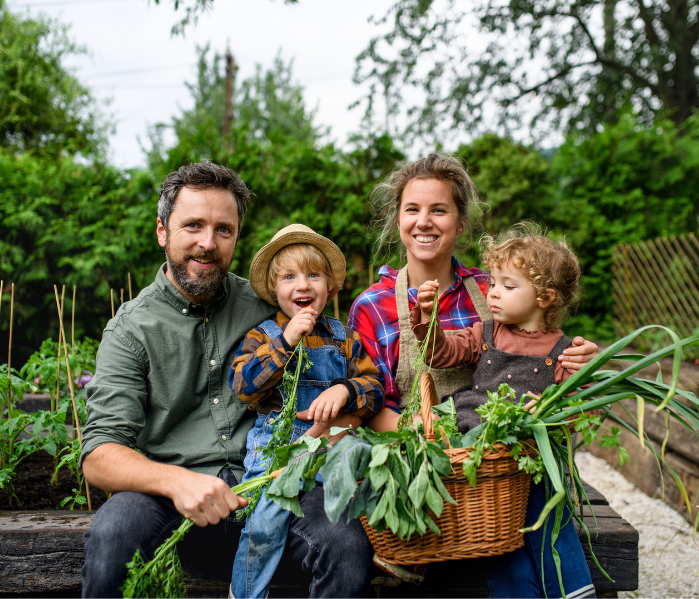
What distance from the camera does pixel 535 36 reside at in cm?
951

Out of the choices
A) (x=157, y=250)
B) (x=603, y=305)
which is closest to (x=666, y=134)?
(x=603, y=305)

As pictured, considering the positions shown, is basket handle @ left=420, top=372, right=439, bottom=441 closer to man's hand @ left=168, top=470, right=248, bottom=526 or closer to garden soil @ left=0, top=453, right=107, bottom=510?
man's hand @ left=168, top=470, right=248, bottom=526

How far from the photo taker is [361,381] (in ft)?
6.99

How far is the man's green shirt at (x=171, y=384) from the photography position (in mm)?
2016

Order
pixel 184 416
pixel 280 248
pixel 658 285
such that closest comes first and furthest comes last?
pixel 184 416
pixel 280 248
pixel 658 285

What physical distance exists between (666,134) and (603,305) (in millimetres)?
2263

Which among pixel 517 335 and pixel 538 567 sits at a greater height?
pixel 517 335

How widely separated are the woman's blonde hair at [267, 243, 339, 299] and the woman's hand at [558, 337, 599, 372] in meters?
1.07

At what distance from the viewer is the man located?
68.4 inches

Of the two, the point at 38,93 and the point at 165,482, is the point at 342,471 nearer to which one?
the point at 165,482

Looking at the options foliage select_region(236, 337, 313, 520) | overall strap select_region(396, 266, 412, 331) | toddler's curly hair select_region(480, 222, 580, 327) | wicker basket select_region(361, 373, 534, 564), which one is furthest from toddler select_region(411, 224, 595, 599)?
foliage select_region(236, 337, 313, 520)

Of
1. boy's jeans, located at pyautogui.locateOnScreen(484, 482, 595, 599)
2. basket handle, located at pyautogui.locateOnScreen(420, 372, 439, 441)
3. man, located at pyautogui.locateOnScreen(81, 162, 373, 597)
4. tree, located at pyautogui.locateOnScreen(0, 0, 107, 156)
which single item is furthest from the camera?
tree, located at pyautogui.locateOnScreen(0, 0, 107, 156)

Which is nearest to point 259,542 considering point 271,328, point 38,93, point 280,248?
point 271,328

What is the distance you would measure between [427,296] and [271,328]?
2.35ft
